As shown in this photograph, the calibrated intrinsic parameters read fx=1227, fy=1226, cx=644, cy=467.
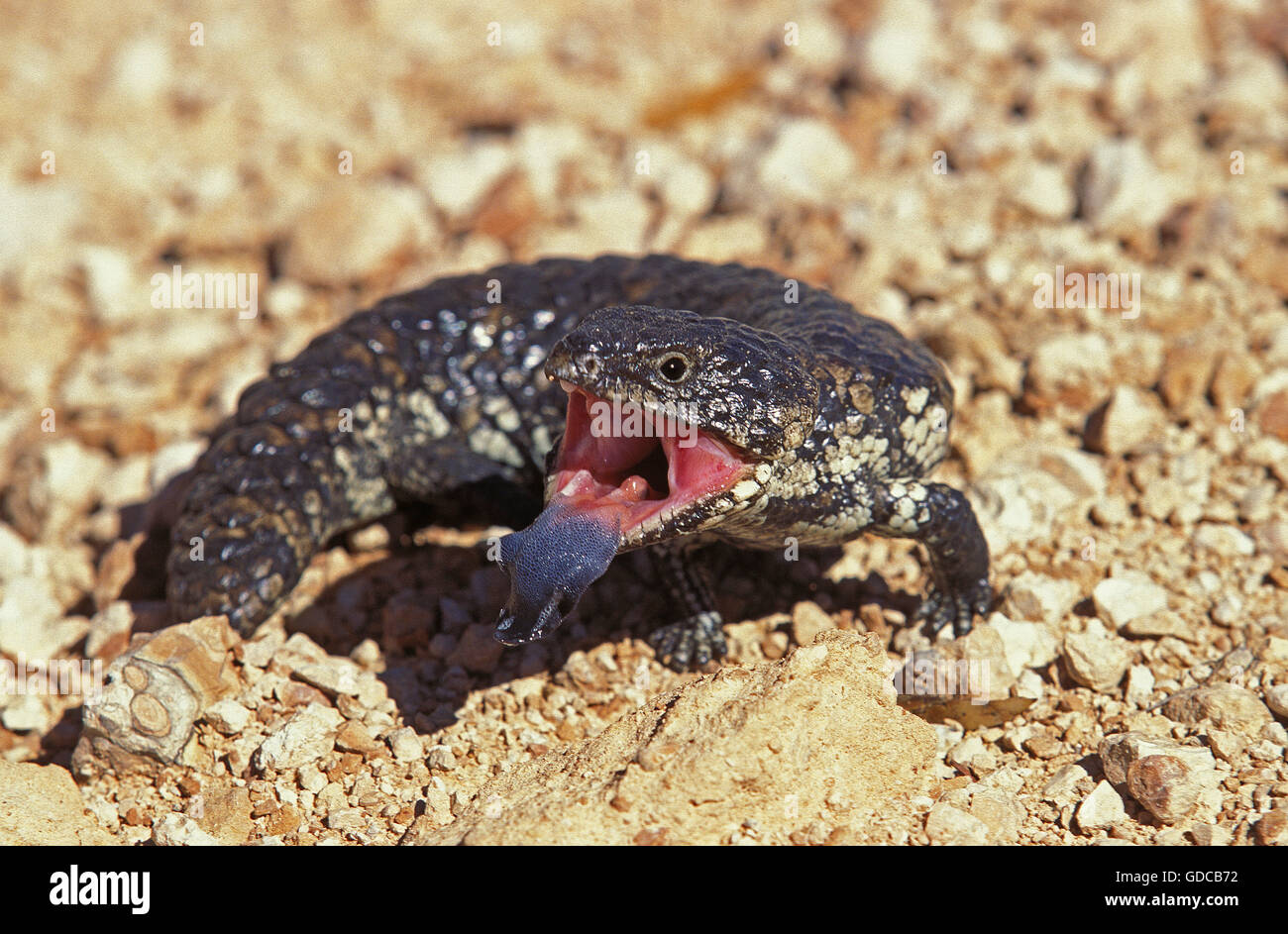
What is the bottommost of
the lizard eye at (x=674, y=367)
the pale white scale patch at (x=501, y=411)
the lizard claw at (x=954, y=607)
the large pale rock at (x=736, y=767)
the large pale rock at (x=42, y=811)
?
the large pale rock at (x=42, y=811)

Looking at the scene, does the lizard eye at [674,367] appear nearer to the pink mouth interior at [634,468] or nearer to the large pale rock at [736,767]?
the pink mouth interior at [634,468]

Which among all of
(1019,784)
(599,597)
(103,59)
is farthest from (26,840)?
(103,59)

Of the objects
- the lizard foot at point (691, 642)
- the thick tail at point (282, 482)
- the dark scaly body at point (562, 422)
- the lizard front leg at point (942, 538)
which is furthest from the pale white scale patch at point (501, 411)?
the lizard front leg at point (942, 538)

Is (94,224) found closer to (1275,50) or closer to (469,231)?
(469,231)

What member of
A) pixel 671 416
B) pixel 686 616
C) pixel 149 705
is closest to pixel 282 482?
pixel 149 705

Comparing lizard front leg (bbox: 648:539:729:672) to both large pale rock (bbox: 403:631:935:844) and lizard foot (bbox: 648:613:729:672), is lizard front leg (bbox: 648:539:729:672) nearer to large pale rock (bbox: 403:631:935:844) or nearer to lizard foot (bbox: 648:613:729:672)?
lizard foot (bbox: 648:613:729:672)

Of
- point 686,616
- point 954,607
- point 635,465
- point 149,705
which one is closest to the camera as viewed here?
point 635,465

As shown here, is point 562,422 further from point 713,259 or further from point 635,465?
point 713,259
